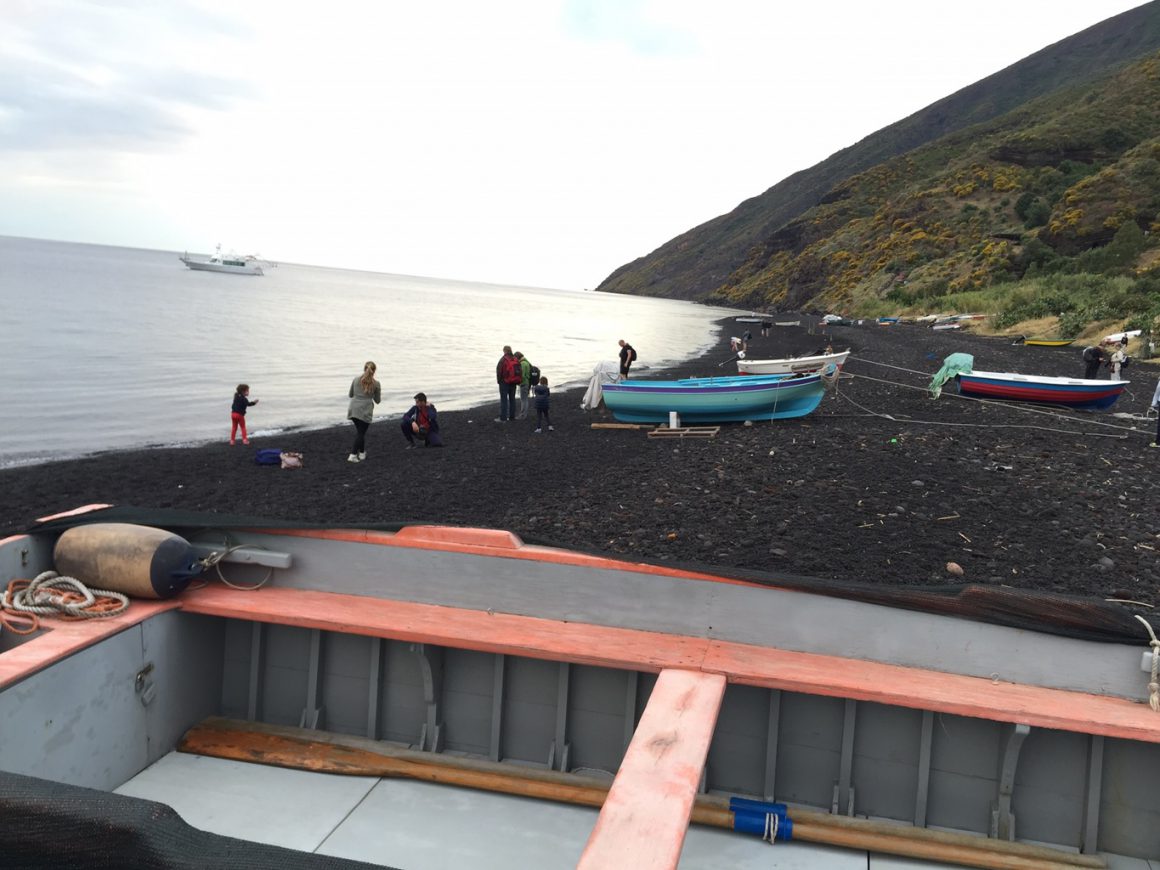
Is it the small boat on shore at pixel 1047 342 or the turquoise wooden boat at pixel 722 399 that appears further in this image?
the small boat on shore at pixel 1047 342

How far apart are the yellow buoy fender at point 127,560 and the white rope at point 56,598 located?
9 cm

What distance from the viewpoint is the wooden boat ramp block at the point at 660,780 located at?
3.04 m

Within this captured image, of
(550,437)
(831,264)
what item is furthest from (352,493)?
(831,264)

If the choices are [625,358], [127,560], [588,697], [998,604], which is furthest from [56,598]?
[625,358]

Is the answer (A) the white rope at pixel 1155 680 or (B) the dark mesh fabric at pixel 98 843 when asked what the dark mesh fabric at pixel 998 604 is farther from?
(B) the dark mesh fabric at pixel 98 843

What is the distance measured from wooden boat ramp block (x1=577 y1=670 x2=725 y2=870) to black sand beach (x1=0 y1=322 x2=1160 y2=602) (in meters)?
1.12

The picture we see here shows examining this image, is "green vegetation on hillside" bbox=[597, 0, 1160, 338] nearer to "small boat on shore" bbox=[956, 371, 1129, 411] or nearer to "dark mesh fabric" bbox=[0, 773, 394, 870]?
"small boat on shore" bbox=[956, 371, 1129, 411]

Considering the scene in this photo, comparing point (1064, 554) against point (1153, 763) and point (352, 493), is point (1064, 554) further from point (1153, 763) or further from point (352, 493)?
point (352, 493)

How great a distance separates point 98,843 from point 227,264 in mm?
205017

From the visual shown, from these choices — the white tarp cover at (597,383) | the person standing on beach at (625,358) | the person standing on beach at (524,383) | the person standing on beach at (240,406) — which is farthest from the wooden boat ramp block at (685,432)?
the person standing on beach at (240,406)

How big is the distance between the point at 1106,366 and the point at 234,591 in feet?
104

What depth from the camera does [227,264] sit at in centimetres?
18738

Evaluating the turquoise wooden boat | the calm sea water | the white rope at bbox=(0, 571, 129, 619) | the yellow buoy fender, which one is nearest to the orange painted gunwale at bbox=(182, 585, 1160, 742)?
the yellow buoy fender

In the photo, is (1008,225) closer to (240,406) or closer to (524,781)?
(240,406)
